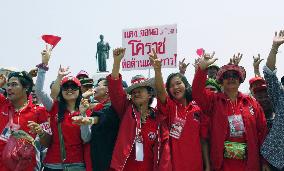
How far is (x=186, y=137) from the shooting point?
14.9ft

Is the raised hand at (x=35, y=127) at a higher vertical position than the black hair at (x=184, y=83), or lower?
lower

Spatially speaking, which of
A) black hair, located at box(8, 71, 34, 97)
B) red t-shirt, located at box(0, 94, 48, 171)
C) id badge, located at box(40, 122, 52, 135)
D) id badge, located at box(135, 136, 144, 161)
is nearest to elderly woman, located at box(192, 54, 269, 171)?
id badge, located at box(135, 136, 144, 161)

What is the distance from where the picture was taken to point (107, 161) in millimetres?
4660

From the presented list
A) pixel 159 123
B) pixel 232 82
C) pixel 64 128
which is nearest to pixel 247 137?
pixel 232 82

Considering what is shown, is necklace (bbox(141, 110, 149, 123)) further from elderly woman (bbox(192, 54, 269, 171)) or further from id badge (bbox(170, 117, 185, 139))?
elderly woman (bbox(192, 54, 269, 171))

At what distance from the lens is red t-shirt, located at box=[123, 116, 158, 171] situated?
4539 millimetres

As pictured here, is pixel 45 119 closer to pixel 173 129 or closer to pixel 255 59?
pixel 173 129

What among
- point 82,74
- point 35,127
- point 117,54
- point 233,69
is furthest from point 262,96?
point 82,74

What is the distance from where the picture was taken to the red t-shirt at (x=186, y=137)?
4488mm

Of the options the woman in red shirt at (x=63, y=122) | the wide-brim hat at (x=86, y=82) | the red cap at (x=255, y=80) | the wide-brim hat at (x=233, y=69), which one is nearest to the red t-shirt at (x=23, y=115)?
the woman in red shirt at (x=63, y=122)

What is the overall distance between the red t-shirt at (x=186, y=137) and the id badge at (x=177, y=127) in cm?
3

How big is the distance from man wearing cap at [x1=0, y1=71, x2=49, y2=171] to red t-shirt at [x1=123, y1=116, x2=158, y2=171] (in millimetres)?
1155

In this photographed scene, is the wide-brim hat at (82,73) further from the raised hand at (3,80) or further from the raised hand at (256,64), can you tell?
the raised hand at (256,64)

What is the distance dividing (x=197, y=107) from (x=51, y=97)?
1824mm
